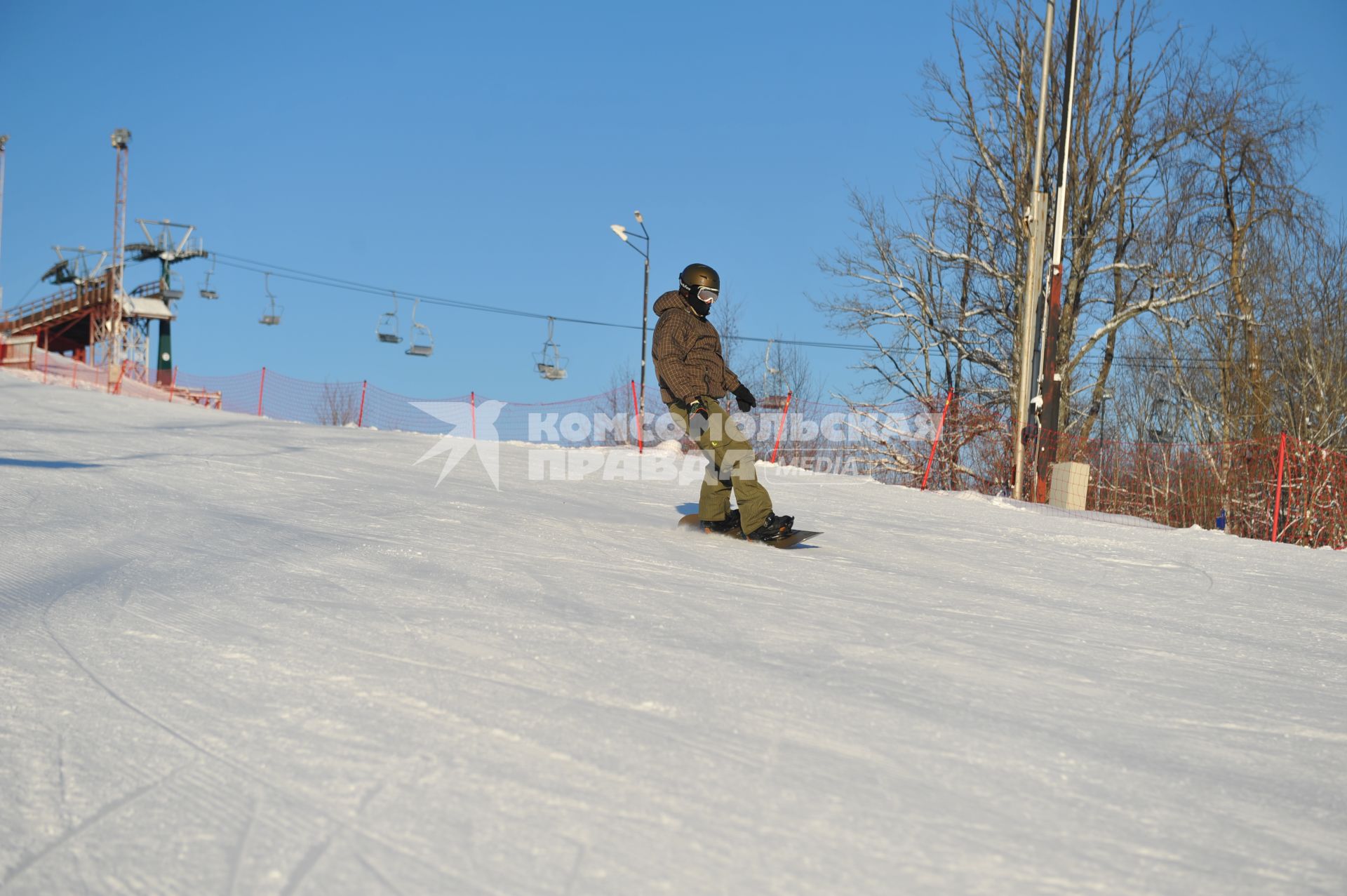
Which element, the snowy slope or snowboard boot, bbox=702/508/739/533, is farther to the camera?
snowboard boot, bbox=702/508/739/533

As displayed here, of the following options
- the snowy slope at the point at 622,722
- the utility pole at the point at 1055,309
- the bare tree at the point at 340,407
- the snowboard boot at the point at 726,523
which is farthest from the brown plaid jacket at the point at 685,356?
the bare tree at the point at 340,407

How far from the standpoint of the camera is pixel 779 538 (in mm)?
6715

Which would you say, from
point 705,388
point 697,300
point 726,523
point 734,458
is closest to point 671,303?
point 697,300

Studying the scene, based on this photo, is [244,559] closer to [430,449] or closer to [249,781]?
[249,781]

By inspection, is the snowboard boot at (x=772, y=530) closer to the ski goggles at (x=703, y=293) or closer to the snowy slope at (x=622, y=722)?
the snowy slope at (x=622, y=722)

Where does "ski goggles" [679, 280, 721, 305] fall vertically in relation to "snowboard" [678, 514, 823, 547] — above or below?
above

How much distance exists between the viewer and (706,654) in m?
3.61

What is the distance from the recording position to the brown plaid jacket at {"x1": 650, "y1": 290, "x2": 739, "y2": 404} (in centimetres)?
653

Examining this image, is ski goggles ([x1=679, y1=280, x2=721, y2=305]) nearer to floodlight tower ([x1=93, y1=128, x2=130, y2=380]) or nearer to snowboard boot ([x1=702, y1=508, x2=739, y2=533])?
snowboard boot ([x1=702, y1=508, x2=739, y2=533])

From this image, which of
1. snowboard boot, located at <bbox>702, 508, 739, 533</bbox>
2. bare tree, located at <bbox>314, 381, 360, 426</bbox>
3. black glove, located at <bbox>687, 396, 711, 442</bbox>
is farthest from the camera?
bare tree, located at <bbox>314, 381, 360, 426</bbox>

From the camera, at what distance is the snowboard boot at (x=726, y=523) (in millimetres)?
6973

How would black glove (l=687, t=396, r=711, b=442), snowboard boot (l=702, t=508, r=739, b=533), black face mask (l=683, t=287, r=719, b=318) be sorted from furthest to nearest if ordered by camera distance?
snowboard boot (l=702, t=508, r=739, b=533) < black face mask (l=683, t=287, r=719, b=318) < black glove (l=687, t=396, r=711, b=442)

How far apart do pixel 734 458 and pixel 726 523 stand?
2.01 feet

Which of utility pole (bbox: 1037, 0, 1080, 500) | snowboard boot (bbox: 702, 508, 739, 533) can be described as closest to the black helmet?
snowboard boot (bbox: 702, 508, 739, 533)
